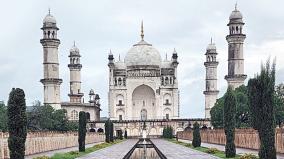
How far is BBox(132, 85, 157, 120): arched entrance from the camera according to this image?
8056 cm

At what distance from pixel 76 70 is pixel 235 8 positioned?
24.3 metres

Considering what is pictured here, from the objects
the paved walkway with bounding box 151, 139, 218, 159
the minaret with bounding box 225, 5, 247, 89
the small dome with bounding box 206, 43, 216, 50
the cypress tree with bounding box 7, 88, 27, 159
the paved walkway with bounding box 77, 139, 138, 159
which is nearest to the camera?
the cypress tree with bounding box 7, 88, 27, 159

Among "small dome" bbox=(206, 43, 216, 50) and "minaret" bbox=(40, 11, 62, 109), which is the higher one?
"small dome" bbox=(206, 43, 216, 50)

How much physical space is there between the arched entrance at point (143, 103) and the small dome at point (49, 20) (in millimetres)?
18909

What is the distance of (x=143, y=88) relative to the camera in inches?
3174

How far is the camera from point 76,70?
79.4m

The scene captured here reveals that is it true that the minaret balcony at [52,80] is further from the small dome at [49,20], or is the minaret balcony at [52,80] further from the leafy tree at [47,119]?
the small dome at [49,20]

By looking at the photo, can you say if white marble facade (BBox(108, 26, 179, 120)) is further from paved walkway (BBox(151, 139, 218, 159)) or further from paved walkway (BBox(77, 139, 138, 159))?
paved walkway (BBox(151, 139, 218, 159))

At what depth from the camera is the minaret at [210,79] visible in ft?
247

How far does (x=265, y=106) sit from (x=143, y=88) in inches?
2573

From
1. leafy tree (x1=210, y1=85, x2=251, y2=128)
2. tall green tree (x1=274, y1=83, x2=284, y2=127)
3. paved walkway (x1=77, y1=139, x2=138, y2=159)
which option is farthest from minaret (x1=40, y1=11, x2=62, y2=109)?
paved walkway (x1=77, y1=139, x2=138, y2=159)

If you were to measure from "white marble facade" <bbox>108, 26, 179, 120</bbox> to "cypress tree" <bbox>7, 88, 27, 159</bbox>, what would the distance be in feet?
205

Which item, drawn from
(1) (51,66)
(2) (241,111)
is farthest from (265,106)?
(1) (51,66)

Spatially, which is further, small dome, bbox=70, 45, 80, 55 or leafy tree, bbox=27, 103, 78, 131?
small dome, bbox=70, 45, 80, 55
